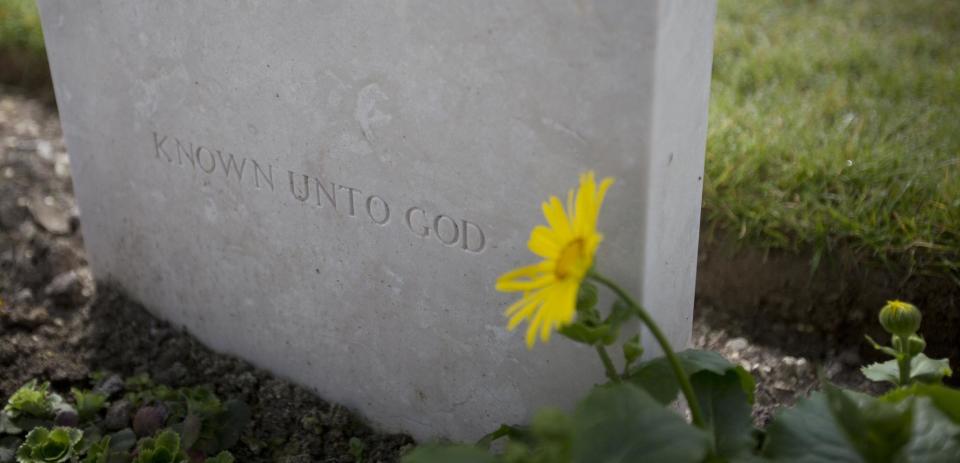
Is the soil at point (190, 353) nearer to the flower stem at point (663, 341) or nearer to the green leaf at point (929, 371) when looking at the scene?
the green leaf at point (929, 371)

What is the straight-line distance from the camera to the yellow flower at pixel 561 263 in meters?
1.28

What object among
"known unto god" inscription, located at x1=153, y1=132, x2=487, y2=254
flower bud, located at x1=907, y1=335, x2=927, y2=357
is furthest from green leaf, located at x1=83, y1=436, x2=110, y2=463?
flower bud, located at x1=907, y1=335, x2=927, y2=357

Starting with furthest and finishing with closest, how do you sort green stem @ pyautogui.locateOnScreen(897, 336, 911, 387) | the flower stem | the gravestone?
green stem @ pyautogui.locateOnScreen(897, 336, 911, 387) < the gravestone < the flower stem

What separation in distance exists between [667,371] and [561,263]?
1.03ft

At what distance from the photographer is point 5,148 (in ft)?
11.2

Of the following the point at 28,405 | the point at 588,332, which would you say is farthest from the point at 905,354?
the point at 28,405

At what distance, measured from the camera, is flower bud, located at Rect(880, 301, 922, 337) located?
160cm

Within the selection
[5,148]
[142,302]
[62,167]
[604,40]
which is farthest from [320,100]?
[5,148]

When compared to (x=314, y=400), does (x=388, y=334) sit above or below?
above

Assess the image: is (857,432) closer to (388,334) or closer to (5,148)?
(388,334)

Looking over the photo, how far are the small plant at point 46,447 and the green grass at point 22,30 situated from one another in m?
2.20

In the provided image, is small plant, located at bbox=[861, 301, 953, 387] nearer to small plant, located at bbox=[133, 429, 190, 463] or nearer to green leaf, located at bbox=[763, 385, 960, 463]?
green leaf, located at bbox=[763, 385, 960, 463]

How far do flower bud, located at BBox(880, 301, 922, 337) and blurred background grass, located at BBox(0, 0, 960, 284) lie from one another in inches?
27.6

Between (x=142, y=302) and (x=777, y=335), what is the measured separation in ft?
4.91
